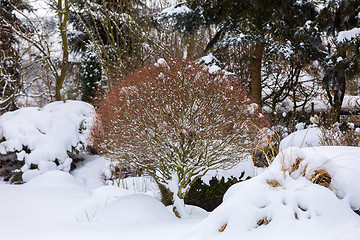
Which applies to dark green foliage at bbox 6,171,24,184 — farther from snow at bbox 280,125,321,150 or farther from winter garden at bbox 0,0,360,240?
snow at bbox 280,125,321,150

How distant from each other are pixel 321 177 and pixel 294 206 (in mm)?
618

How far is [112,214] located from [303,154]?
269cm

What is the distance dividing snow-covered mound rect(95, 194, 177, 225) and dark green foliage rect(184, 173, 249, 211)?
1.06 metres

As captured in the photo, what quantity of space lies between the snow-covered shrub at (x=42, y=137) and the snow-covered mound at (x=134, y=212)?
15.6 ft

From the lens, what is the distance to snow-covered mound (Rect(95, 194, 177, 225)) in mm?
4418

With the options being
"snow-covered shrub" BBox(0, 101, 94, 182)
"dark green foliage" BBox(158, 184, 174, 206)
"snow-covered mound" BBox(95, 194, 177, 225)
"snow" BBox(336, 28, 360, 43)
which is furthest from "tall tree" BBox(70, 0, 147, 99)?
"snow-covered mound" BBox(95, 194, 177, 225)

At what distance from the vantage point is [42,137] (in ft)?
29.4

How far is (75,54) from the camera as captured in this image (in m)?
16.0

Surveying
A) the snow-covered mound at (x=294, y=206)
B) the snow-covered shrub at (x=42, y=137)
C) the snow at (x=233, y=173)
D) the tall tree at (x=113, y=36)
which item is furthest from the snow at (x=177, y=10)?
the snow-covered mound at (x=294, y=206)

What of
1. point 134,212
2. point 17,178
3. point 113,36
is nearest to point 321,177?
point 134,212

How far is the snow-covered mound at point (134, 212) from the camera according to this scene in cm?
442

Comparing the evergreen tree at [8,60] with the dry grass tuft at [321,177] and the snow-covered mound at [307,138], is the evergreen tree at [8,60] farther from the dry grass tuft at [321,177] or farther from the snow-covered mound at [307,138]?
the dry grass tuft at [321,177]

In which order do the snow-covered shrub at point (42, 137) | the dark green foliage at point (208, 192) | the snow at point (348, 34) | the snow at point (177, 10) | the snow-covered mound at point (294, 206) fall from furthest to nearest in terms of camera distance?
the snow at point (177, 10) < the snow-covered shrub at point (42, 137) < the snow at point (348, 34) < the dark green foliage at point (208, 192) < the snow-covered mound at point (294, 206)

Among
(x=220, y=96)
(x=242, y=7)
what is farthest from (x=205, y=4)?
(x=220, y=96)
